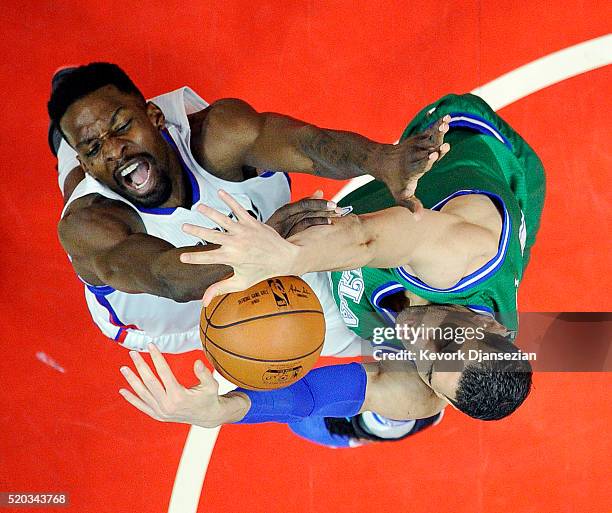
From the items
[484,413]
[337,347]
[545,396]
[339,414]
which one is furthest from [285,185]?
[545,396]

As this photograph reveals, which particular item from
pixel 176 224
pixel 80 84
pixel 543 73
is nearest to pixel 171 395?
pixel 176 224

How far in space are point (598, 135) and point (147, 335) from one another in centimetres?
202

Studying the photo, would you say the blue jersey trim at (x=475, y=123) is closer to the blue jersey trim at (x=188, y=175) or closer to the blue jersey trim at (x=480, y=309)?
the blue jersey trim at (x=480, y=309)

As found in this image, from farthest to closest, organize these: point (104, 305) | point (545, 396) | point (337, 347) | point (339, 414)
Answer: point (545, 396) < point (337, 347) < point (104, 305) < point (339, 414)

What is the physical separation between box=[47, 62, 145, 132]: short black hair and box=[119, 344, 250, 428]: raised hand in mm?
958

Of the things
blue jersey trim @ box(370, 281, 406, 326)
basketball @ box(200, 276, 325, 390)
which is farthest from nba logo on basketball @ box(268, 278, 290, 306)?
blue jersey trim @ box(370, 281, 406, 326)

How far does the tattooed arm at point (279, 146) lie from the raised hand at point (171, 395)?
62 cm

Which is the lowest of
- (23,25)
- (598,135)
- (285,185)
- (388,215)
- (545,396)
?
(545,396)

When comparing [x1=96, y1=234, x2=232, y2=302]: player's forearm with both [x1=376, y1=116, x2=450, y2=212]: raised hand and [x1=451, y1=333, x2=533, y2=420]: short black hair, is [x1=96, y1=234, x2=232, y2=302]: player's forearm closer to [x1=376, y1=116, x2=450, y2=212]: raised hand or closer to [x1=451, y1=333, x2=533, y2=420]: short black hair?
[x1=376, y1=116, x2=450, y2=212]: raised hand

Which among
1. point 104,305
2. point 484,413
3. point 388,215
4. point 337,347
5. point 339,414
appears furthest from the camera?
point 337,347

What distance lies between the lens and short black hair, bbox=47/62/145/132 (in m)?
2.24

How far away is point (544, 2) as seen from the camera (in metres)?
3.29

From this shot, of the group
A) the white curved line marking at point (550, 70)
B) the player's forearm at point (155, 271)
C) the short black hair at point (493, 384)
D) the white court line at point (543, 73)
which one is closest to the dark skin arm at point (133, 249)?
the player's forearm at point (155, 271)

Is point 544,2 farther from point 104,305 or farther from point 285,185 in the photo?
point 104,305
